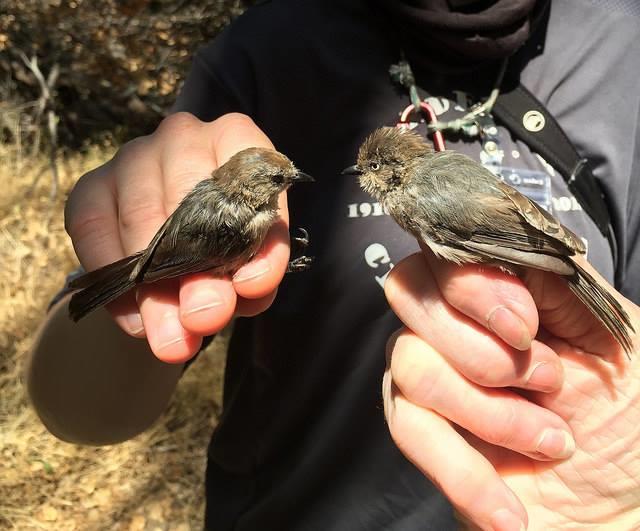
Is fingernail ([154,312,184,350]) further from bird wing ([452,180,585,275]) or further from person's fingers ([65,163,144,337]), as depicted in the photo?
bird wing ([452,180,585,275])

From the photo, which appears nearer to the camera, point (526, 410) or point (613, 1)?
point (526, 410)

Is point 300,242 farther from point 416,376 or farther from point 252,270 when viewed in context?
point 416,376

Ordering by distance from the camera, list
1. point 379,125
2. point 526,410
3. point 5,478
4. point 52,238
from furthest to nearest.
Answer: point 52,238 → point 5,478 → point 379,125 → point 526,410

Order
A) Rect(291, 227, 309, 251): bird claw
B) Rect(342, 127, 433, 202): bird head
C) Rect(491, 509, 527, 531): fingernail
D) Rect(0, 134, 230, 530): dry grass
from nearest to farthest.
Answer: Rect(491, 509, 527, 531): fingernail
Rect(342, 127, 433, 202): bird head
Rect(291, 227, 309, 251): bird claw
Rect(0, 134, 230, 530): dry grass

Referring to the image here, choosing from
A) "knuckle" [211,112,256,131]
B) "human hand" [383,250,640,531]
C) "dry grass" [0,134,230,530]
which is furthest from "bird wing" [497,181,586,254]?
"dry grass" [0,134,230,530]

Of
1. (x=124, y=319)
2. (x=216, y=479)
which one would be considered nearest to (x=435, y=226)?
(x=124, y=319)

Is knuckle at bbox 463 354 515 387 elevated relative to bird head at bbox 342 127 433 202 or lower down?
lower down

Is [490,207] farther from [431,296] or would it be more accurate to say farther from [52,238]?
[52,238]
